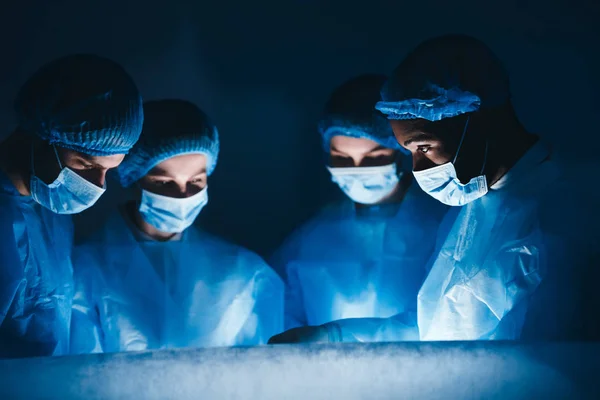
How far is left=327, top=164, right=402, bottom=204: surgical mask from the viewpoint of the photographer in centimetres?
251

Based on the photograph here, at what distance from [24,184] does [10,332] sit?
40cm

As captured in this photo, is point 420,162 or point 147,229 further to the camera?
point 147,229

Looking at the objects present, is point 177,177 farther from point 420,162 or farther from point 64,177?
point 420,162

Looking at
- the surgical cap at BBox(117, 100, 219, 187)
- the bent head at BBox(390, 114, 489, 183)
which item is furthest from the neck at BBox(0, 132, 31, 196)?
the bent head at BBox(390, 114, 489, 183)

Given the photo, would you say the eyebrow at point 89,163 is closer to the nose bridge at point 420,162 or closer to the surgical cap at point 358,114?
the surgical cap at point 358,114

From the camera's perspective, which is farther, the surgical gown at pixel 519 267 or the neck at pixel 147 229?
the neck at pixel 147 229

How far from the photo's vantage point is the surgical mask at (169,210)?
7.88 ft

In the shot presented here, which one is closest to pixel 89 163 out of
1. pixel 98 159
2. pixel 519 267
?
pixel 98 159

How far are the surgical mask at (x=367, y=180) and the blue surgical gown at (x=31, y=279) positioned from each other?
2.93 feet

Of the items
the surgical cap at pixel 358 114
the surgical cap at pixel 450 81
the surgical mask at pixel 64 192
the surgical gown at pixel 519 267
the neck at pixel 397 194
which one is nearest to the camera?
the surgical gown at pixel 519 267

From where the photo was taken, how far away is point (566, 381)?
1722 mm

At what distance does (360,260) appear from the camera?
8.52 feet

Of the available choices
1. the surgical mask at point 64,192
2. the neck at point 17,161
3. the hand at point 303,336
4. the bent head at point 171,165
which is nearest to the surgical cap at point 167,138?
the bent head at point 171,165

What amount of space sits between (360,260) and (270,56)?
94cm
